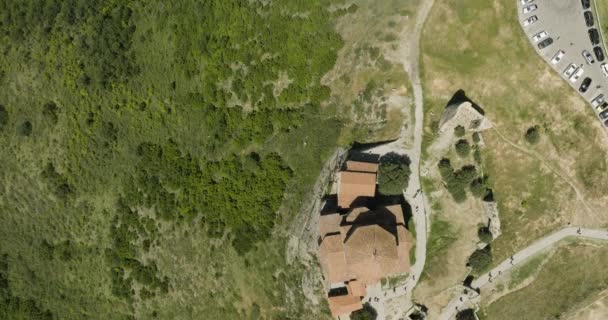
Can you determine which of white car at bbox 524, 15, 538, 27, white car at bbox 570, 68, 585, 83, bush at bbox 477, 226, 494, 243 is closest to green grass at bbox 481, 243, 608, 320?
bush at bbox 477, 226, 494, 243

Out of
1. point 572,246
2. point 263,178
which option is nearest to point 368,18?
point 263,178

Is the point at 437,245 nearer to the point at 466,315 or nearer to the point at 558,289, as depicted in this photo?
the point at 466,315

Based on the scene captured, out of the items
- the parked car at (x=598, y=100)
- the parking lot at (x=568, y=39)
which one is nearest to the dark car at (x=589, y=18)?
the parking lot at (x=568, y=39)

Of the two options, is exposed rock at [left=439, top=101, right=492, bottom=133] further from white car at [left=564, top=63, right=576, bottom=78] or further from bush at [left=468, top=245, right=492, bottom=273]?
bush at [left=468, top=245, right=492, bottom=273]

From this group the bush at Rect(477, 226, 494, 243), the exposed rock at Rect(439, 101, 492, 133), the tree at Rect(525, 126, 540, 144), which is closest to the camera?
the exposed rock at Rect(439, 101, 492, 133)

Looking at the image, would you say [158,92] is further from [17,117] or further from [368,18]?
[368,18]

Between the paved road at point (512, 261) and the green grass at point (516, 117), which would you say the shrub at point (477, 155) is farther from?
the paved road at point (512, 261)
